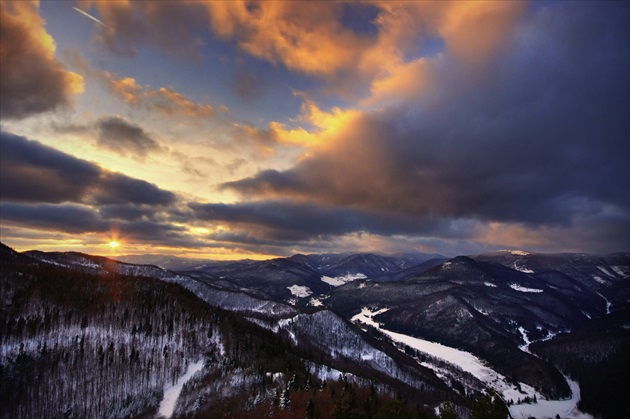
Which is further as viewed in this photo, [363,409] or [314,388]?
[314,388]

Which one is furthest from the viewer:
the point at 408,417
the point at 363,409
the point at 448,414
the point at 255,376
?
the point at 255,376

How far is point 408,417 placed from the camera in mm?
86500

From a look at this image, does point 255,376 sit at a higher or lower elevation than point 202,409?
higher

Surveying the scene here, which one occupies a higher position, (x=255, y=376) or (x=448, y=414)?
(x=448, y=414)

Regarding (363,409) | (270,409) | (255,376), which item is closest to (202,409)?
(255,376)

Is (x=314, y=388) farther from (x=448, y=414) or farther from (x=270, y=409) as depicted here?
(x=448, y=414)

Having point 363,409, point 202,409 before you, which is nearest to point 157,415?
point 202,409

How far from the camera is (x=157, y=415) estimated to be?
198125 mm

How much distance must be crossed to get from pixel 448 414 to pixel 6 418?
24943 centimetres

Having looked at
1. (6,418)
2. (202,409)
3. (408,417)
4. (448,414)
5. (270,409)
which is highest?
(448,414)

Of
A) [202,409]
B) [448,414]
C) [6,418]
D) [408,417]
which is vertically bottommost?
[6,418]

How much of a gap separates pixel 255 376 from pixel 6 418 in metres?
145

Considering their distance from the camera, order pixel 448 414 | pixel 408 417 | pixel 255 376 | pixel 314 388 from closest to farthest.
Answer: pixel 448 414 < pixel 408 417 < pixel 314 388 < pixel 255 376

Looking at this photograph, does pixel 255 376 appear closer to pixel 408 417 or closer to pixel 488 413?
pixel 408 417
